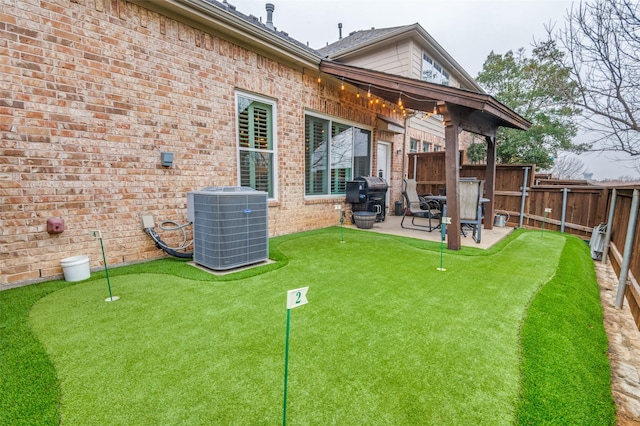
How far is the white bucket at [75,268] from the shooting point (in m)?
3.15

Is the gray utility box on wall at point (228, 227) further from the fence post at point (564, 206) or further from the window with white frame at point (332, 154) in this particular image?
the fence post at point (564, 206)

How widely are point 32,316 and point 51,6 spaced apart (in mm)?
3229

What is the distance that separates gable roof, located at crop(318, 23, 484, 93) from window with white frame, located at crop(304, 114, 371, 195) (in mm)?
1926

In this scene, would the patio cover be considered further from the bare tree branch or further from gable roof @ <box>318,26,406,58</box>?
gable roof @ <box>318,26,406,58</box>

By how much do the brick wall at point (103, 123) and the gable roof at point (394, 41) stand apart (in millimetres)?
4051

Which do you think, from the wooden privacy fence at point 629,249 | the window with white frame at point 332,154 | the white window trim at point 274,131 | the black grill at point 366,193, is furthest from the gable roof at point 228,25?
the wooden privacy fence at point 629,249

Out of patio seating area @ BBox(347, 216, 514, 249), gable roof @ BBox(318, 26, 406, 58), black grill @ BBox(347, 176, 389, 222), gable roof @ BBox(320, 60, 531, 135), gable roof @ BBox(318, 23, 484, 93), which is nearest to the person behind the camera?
gable roof @ BBox(320, 60, 531, 135)

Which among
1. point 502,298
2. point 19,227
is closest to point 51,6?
point 19,227

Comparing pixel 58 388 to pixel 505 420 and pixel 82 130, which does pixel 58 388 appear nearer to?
pixel 505 420

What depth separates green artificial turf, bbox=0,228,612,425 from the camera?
4.64 feet

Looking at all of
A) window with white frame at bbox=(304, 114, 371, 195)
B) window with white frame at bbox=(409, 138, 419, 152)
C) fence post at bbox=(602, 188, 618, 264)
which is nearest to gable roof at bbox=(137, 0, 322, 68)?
window with white frame at bbox=(304, 114, 371, 195)

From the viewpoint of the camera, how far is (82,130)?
10.8ft

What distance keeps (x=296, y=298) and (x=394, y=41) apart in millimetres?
9073

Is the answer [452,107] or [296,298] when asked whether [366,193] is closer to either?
[452,107]
